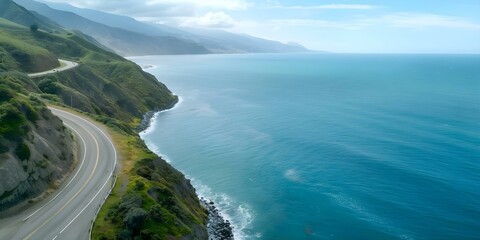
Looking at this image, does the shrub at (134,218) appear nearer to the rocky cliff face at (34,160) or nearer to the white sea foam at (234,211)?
the rocky cliff face at (34,160)

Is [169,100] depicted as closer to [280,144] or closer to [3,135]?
[280,144]

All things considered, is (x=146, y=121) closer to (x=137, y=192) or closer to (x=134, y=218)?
(x=137, y=192)

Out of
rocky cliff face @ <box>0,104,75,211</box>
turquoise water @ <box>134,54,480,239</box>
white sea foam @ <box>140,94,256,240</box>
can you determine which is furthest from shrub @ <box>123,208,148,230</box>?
turquoise water @ <box>134,54,480,239</box>

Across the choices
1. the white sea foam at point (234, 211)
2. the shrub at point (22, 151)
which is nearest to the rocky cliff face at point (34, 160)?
the shrub at point (22, 151)

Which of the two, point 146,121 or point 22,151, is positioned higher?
point 22,151

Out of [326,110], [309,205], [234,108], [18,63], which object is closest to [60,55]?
[18,63]

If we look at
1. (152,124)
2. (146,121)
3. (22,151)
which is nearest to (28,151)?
(22,151)
